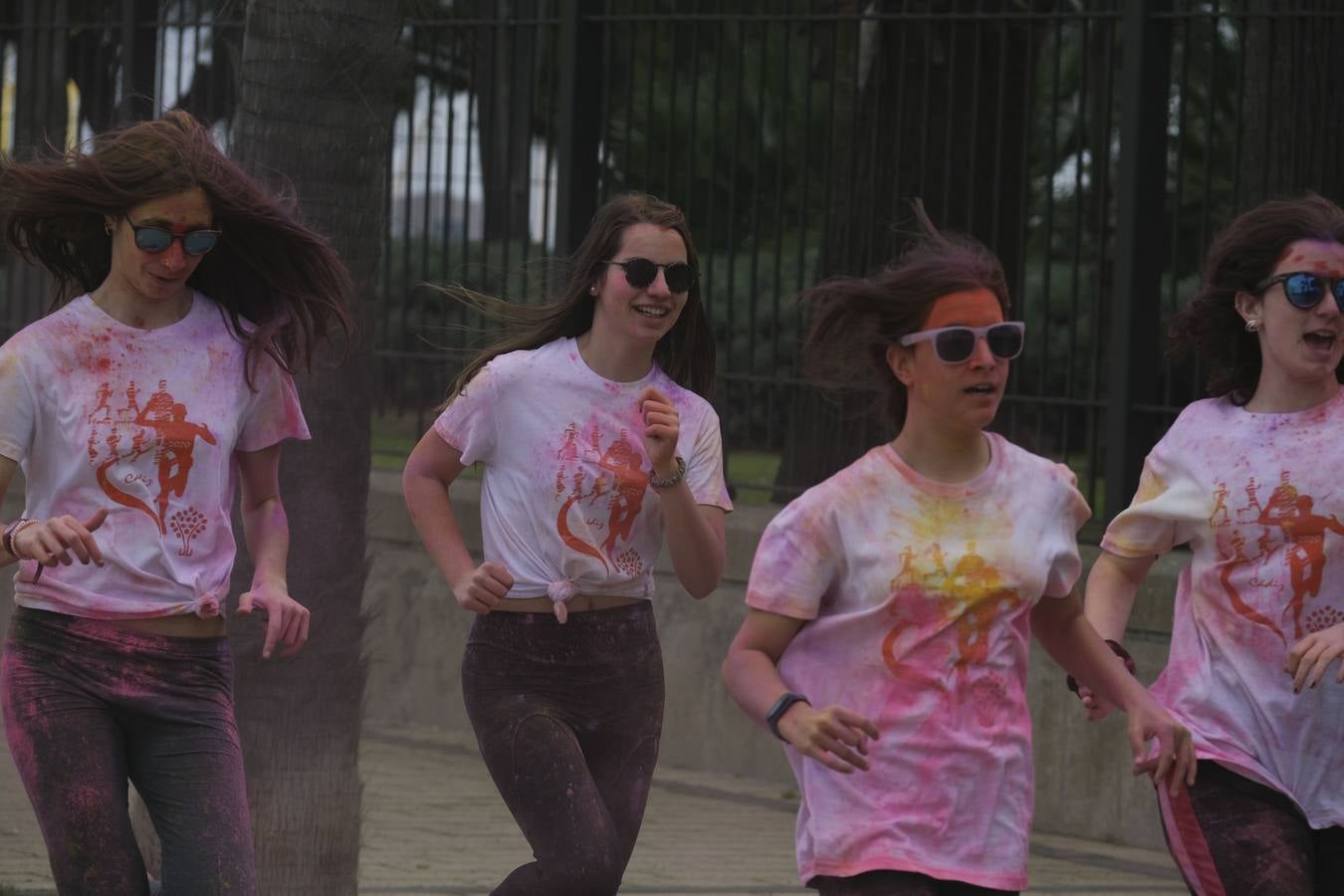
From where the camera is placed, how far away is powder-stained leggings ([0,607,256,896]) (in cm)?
429

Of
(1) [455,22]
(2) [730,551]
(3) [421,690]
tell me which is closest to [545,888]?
(2) [730,551]

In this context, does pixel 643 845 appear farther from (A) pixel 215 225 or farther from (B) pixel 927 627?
(B) pixel 927 627

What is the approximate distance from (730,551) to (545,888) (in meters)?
4.42

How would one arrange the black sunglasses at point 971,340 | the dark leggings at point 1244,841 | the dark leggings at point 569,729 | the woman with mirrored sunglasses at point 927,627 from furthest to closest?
the dark leggings at point 569,729 → the dark leggings at point 1244,841 → the black sunglasses at point 971,340 → the woman with mirrored sunglasses at point 927,627

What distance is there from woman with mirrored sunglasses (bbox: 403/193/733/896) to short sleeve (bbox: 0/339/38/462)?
927 mm

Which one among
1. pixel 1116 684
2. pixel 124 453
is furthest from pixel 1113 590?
pixel 124 453

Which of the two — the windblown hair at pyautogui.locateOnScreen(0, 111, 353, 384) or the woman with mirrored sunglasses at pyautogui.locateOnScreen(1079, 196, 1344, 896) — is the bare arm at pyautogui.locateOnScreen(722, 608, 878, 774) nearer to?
the woman with mirrored sunglasses at pyautogui.locateOnScreen(1079, 196, 1344, 896)

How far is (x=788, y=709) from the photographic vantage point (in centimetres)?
386

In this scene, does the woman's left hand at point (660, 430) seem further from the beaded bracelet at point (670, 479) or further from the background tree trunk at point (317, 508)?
the background tree trunk at point (317, 508)

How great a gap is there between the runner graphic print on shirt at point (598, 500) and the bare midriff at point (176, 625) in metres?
0.81

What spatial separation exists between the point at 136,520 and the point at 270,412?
1.40ft

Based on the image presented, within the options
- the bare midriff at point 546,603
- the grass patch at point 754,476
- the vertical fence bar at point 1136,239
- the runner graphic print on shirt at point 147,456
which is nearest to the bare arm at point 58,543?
the runner graphic print on shirt at point 147,456

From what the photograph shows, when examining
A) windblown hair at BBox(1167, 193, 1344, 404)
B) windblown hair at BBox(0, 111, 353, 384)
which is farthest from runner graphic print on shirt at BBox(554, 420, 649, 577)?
windblown hair at BBox(1167, 193, 1344, 404)

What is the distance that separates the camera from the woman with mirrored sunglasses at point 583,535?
4879mm
